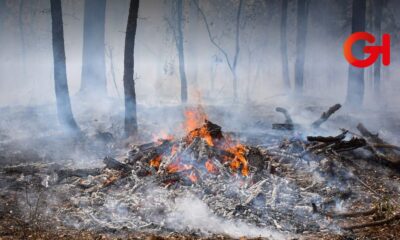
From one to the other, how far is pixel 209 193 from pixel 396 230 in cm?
340

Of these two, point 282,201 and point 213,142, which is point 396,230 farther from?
point 213,142

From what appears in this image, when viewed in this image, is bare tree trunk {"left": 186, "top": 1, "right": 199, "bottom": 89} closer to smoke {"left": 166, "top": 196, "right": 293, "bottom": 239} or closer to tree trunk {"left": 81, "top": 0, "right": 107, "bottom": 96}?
tree trunk {"left": 81, "top": 0, "right": 107, "bottom": 96}

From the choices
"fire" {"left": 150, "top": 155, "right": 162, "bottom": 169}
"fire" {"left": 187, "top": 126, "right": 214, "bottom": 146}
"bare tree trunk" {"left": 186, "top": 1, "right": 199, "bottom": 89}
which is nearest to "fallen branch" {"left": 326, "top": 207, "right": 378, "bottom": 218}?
"fire" {"left": 187, "top": 126, "right": 214, "bottom": 146}

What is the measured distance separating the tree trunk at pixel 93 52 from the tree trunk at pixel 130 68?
Answer: 7.49 metres

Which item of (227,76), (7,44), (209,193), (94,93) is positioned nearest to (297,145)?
(209,193)

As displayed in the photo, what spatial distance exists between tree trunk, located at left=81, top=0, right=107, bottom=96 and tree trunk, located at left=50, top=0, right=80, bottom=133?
647 centimetres

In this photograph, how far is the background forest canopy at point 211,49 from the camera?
3312 cm

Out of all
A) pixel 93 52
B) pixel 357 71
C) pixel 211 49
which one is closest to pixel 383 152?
pixel 357 71

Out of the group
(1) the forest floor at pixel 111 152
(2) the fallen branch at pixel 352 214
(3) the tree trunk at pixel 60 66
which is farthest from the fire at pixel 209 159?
(3) the tree trunk at pixel 60 66

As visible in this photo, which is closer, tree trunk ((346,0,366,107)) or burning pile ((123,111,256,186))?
burning pile ((123,111,256,186))

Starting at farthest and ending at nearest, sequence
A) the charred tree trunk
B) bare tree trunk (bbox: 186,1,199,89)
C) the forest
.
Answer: the charred tree trunk
bare tree trunk (bbox: 186,1,199,89)
the forest

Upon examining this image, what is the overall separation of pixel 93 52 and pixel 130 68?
8.80 meters

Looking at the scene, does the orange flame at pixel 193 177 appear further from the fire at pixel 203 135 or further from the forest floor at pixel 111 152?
the forest floor at pixel 111 152

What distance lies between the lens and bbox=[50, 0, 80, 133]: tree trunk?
12289 millimetres
